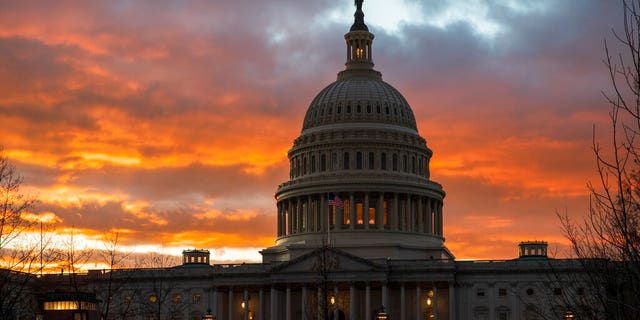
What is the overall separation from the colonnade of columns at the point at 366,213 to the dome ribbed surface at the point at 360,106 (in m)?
13.3

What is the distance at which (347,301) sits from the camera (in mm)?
173125

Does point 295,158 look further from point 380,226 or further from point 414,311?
point 414,311

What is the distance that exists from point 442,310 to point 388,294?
25.9 ft

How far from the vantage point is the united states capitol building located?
16850 cm

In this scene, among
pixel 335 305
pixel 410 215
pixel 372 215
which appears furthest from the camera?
pixel 410 215

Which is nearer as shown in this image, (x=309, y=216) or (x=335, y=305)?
(x=335, y=305)

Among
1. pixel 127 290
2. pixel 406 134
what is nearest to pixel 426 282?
pixel 406 134

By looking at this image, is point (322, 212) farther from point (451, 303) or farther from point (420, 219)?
point (451, 303)

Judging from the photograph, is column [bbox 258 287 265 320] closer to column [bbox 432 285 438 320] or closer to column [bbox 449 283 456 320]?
column [bbox 432 285 438 320]

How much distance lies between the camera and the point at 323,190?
18800cm

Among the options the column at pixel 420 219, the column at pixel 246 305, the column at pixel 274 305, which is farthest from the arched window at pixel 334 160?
the column at pixel 274 305

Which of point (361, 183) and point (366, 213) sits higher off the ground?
point (361, 183)

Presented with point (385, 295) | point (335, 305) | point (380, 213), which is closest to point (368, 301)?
point (385, 295)

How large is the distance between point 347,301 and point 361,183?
2158 cm
